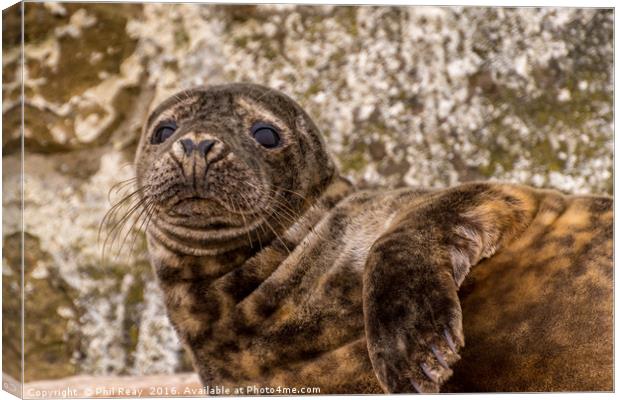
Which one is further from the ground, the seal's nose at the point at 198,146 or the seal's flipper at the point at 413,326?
the seal's nose at the point at 198,146

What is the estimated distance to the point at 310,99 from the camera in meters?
4.15

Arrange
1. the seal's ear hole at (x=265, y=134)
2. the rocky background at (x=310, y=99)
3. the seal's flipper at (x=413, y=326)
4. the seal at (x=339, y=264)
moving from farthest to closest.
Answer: the rocky background at (x=310, y=99), the seal's ear hole at (x=265, y=134), the seal at (x=339, y=264), the seal's flipper at (x=413, y=326)

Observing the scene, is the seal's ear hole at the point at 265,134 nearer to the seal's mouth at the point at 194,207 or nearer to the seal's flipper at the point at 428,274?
the seal's mouth at the point at 194,207

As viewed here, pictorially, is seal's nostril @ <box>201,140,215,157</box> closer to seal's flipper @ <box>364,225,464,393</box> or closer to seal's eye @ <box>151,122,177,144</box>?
seal's eye @ <box>151,122,177,144</box>

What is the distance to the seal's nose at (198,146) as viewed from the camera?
138 inches

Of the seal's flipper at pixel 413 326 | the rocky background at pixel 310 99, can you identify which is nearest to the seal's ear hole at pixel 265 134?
the rocky background at pixel 310 99

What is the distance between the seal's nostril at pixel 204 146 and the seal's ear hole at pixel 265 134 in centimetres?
31

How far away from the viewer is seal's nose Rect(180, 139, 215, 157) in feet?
11.5

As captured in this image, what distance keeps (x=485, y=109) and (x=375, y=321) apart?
1.48 metres

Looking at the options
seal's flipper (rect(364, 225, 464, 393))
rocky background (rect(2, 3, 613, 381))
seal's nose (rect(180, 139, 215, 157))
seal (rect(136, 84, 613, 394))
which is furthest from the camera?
rocky background (rect(2, 3, 613, 381))

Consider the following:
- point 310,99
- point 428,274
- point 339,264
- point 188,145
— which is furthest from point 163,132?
point 428,274

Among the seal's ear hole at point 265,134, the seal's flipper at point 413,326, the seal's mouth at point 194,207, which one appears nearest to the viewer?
the seal's flipper at point 413,326

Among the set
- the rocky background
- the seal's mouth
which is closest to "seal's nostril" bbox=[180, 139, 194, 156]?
the seal's mouth

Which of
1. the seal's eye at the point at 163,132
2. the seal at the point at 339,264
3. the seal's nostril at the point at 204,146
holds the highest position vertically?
the seal's nostril at the point at 204,146
